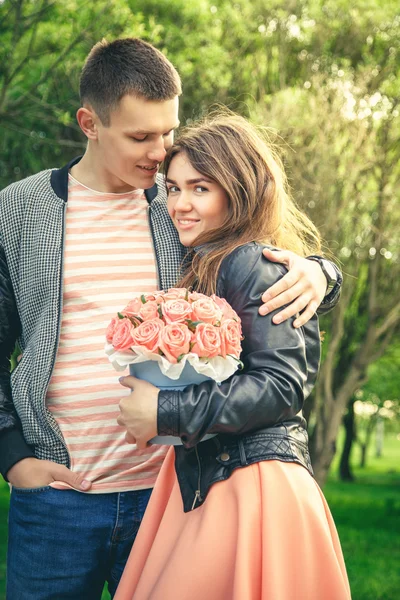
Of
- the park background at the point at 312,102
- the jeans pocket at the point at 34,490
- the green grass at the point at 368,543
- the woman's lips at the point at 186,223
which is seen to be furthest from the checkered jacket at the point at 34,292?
the green grass at the point at 368,543

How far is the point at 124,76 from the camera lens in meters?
3.28

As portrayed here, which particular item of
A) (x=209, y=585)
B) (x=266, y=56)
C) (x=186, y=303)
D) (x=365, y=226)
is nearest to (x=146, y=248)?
(x=186, y=303)

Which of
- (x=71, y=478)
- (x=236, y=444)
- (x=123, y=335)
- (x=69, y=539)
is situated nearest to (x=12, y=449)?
(x=71, y=478)

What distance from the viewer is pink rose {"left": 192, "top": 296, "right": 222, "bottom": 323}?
2457 mm

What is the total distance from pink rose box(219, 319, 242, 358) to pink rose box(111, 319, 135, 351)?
31cm

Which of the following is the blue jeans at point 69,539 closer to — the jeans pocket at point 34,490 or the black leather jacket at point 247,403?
the jeans pocket at point 34,490

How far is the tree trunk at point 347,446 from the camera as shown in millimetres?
24275

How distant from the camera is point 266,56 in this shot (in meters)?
12.0

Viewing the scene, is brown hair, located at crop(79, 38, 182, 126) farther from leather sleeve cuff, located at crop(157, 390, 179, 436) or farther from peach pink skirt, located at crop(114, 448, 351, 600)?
→ peach pink skirt, located at crop(114, 448, 351, 600)

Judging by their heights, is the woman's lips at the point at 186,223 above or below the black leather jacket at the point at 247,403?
above

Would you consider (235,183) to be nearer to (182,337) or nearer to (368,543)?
(182,337)

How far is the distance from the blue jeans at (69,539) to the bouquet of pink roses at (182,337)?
761 millimetres

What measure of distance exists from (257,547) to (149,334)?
0.79 meters

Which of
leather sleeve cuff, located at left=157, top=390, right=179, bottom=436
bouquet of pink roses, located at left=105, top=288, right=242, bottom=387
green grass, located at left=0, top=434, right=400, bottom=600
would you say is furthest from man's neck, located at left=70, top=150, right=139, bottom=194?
green grass, located at left=0, top=434, right=400, bottom=600
